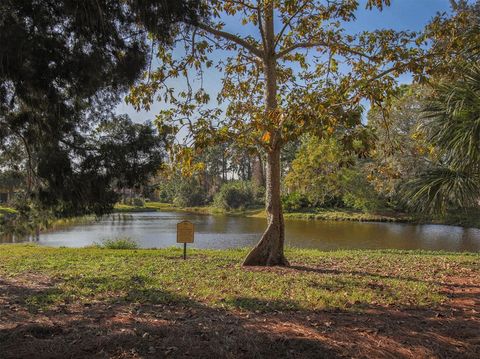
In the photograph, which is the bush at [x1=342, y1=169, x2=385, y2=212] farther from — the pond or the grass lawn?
the grass lawn

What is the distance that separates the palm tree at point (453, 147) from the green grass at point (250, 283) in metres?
1.56

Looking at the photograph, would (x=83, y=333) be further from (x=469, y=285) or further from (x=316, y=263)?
(x=316, y=263)

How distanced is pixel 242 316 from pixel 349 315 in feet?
4.33

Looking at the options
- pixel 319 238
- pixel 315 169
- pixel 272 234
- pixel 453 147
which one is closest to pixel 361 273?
pixel 272 234

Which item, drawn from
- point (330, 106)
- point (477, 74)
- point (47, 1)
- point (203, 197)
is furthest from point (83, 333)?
point (203, 197)

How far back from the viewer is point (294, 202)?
145 feet

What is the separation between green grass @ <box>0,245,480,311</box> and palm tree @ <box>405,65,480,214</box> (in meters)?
1.56

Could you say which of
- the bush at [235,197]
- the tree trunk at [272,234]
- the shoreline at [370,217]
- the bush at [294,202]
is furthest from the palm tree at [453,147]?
the bush at [235,197]

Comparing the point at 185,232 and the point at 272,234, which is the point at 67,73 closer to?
the point at 272,234

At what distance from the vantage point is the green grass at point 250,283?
620cm

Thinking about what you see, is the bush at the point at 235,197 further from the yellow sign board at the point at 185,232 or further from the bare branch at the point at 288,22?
the bare branch at the point at 288,22

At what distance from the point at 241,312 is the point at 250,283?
1.95 meters

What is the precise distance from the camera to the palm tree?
6.89 meters

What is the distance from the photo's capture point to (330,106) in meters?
6.01
